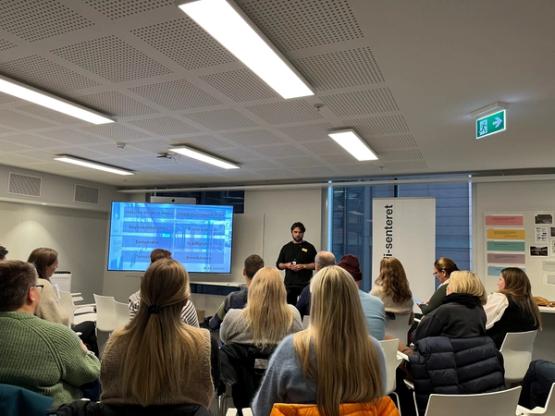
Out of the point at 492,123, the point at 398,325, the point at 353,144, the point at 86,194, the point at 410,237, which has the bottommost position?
the point at 398,325

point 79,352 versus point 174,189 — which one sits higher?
point 174,189

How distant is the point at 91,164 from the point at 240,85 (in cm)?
411

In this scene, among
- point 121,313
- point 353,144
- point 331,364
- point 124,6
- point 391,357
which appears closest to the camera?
point 331,364

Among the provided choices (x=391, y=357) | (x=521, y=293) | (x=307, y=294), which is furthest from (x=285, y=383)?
(x=521, y=293)

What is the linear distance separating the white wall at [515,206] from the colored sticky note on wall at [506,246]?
86 millimetres

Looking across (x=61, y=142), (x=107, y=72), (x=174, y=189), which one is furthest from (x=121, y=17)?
(x=174, y=189)

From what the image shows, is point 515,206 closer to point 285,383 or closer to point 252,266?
point 252,266

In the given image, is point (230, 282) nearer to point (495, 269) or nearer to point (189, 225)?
point (189, 225)

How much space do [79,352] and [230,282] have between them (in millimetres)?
5926

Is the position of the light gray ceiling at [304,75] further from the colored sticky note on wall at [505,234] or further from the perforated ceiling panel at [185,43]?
the colored sticky note on wall at [505,234]

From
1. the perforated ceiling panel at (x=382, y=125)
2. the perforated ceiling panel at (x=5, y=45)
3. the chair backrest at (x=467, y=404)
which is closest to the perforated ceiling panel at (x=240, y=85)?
the perforated ceiling panel at (x=382, y=125)

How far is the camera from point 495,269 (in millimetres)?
6129

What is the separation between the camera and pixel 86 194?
322 inches

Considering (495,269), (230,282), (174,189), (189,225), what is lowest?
(230,282)
